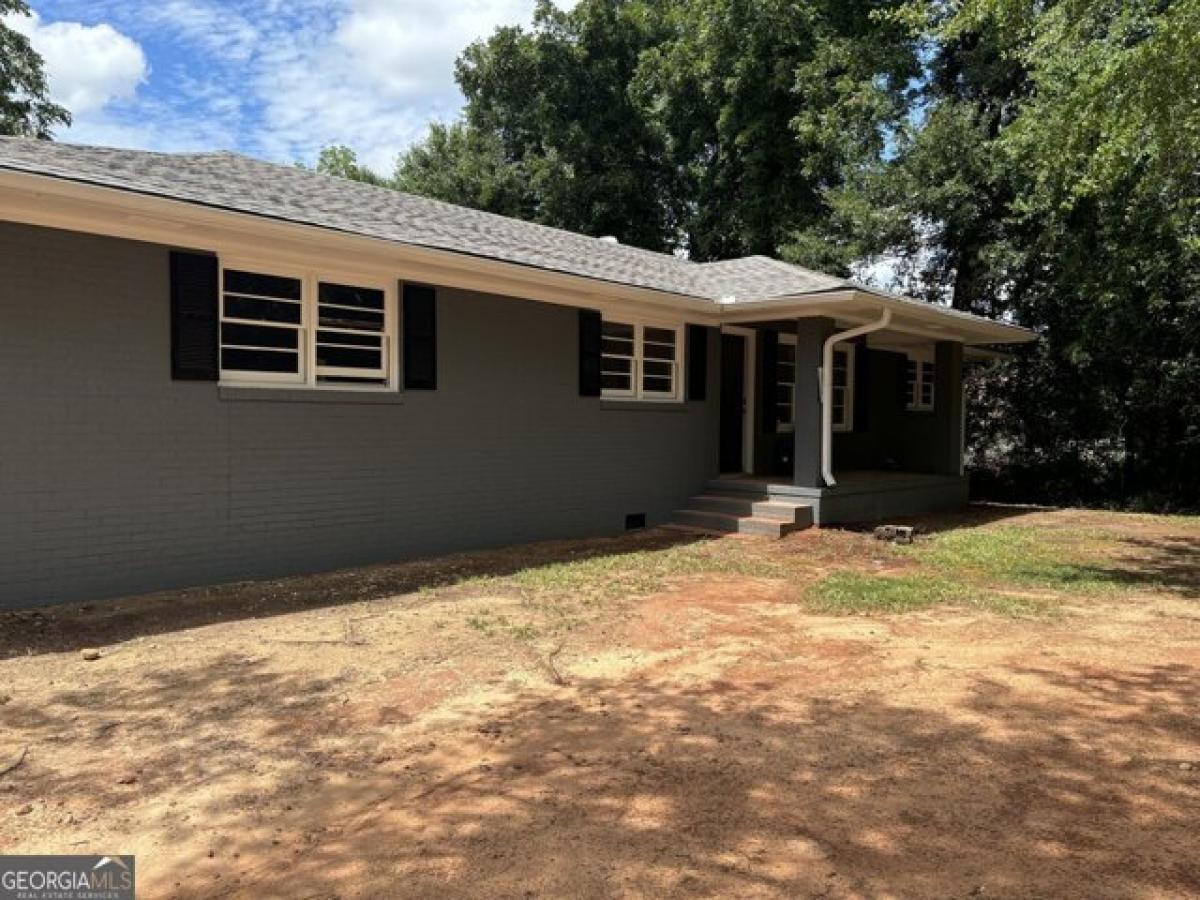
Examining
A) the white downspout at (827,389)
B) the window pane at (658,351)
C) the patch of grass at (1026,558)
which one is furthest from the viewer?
the window pane at (658,351)

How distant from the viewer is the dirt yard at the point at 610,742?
2686mm

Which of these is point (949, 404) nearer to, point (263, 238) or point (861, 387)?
point (861, 387)

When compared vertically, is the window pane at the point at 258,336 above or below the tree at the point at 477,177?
below

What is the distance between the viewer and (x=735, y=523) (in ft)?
35.4

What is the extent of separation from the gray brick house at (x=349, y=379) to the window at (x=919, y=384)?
4.21m

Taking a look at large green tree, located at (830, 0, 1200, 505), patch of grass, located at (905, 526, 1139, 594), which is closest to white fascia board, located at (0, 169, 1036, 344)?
patch of grass, located at (905, 526, 1139, 594)

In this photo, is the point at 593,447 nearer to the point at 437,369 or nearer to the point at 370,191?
the point at 437,369

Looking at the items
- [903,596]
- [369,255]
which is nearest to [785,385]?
[903,596]

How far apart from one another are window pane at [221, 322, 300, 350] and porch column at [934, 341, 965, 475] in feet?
37.2

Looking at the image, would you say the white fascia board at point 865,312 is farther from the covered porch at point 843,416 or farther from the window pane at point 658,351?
the window pane at point 658,351

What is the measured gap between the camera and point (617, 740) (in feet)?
12.3

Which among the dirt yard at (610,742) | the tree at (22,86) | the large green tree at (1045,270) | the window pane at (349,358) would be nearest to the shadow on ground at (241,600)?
the dirt yard at (610,742)

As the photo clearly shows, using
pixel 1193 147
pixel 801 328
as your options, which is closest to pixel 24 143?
pixel 801 328

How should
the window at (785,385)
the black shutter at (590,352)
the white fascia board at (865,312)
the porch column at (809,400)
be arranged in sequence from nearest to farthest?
the white fascia board at (865,312), the black shutter at (590,352), the porch column at (809,400), the window at (785,385)
